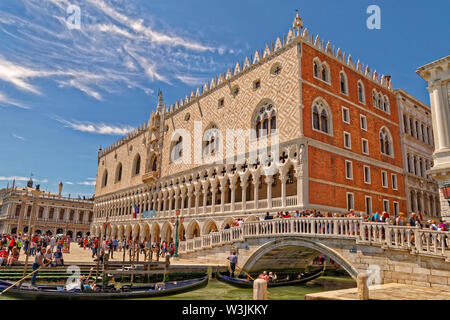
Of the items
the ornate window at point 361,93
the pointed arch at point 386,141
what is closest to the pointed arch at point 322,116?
the ornate window at point 361,93

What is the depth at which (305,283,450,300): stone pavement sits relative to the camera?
6753mm

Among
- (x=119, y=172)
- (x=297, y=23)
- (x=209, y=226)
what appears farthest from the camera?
(x=119, y=172)

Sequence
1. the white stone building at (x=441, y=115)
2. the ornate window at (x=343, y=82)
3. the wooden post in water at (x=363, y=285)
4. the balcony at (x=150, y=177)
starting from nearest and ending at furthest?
the wooden post in water at (x=363, y=285) < the white stone building at (x=441, y=115) < the ornate window at (x=343, y=82) < the balcony at (x=150, y=177)

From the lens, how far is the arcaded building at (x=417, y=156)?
23727mm

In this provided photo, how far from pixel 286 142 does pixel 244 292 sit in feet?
28.3

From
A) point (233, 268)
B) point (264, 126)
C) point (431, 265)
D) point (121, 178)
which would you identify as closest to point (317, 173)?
point (264, 126)

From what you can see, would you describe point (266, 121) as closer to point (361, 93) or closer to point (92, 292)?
point (361, 93)

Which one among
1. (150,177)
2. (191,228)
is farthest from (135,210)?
(191,228)

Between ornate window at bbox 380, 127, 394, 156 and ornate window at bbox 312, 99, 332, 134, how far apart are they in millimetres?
5782

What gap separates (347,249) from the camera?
10969 millimetres

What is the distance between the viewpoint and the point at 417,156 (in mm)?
25297

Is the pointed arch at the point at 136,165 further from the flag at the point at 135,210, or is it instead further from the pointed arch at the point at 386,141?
the pointed arch at the point at 386,141

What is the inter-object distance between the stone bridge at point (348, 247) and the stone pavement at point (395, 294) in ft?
1.96
